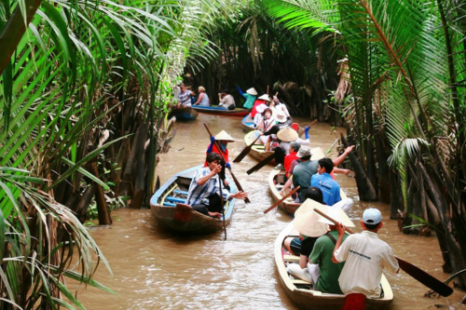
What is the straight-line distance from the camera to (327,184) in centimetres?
815

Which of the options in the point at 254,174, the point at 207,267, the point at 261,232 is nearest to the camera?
the point at 207,267

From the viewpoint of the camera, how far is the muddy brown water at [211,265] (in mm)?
6352

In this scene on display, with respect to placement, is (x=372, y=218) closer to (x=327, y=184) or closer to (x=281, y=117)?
(x=327, y=184)

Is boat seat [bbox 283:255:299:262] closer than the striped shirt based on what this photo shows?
Yes

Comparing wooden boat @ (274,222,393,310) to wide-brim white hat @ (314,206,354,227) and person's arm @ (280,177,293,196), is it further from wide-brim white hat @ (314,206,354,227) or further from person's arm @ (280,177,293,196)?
person's arm @ (280,177,293,196)

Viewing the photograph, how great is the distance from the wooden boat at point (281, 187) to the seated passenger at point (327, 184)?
1327 millimetres

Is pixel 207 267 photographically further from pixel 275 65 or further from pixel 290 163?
pixel 275 65

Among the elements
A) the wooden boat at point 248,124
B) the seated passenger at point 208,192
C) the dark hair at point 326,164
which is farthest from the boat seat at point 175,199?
the wooden boat at point 248,124

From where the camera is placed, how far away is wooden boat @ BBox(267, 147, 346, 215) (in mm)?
9630

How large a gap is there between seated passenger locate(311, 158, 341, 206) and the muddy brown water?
1076mm

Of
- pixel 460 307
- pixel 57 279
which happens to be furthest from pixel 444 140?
pixel 57 279

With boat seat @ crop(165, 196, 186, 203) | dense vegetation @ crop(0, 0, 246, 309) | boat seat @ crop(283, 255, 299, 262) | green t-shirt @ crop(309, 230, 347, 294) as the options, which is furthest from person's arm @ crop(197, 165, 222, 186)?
green t-shirt @ crop(309, 230, 347, 294)

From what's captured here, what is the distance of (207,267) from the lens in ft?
24.5

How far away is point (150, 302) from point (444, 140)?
136 inches
